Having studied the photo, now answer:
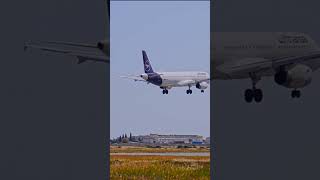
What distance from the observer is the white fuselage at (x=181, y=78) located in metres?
17.7
